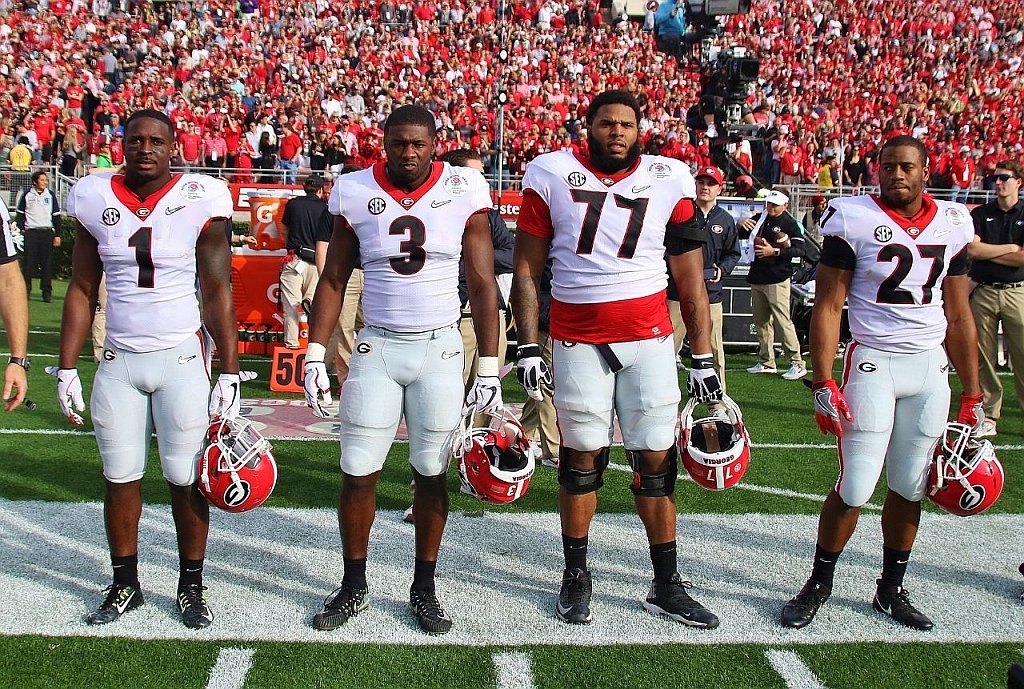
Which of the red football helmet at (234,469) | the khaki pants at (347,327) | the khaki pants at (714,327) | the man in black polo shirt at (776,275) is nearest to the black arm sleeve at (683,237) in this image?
the red football helmet at (234,469)

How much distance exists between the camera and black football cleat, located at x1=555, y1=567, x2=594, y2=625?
3.97 m

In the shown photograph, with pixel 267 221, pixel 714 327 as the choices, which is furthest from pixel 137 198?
pixel 267 221

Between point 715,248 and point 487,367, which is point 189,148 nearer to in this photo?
point 715,248

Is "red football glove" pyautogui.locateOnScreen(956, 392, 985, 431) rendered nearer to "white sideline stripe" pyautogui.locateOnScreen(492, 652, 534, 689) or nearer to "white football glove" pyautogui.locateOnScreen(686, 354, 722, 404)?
"white football glove" pyautogui.locateOnScreen(686, 354, 722, 404)

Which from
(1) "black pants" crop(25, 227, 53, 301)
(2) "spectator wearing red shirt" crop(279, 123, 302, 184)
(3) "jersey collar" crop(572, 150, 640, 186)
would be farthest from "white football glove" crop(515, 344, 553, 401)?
(2) "spectator wearing red shirt" crop(279, 123, 302, 184)

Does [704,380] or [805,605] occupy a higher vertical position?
[704,380]

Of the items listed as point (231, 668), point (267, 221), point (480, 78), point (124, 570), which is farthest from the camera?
point (480, 78)

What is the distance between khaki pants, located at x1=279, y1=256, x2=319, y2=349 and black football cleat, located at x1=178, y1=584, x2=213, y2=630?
5.51 m

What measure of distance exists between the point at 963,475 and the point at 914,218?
1.02m

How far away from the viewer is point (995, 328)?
23.9ft

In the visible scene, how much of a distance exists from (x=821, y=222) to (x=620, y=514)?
2040 mm

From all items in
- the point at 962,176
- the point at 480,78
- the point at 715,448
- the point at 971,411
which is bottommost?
the point at 715,448

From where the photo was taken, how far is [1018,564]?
4699 millimetres

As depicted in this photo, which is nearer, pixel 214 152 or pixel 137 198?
pixel 137 198
